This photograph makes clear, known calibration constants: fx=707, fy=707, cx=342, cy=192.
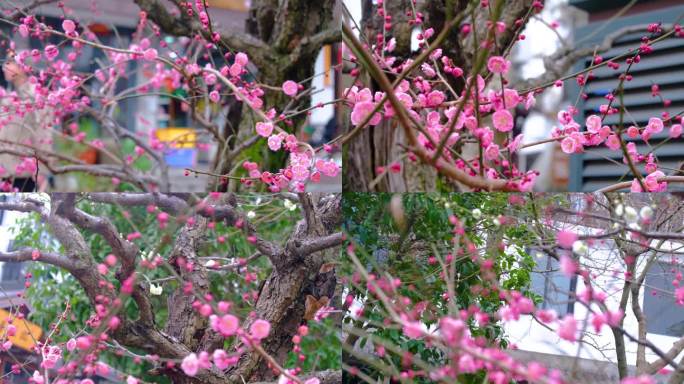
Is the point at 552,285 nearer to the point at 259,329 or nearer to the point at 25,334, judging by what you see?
the point at 259,329

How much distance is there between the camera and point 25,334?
1.58m

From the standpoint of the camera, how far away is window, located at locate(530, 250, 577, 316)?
1.26 meters

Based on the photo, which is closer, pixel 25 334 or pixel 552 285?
pixel 552 285

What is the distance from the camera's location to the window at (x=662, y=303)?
1352 millimetres

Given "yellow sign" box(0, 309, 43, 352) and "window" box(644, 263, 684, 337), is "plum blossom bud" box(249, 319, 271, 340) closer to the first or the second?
"yellow sign" box(0, 309, 43, 352)

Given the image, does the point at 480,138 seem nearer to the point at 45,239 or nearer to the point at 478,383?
the point at 478,383

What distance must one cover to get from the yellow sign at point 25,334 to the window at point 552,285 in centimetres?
108

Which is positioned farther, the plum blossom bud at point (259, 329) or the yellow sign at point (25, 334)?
the yellow sign at point (25, 334)

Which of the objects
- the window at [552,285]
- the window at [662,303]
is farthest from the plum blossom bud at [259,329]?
the window at [662,303]

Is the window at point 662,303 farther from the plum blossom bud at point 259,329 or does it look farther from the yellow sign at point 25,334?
the yellow sign at point 25,334

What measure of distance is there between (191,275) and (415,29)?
2.74 feet

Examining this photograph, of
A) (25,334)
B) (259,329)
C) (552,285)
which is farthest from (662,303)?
(25,334)

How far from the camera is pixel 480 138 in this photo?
120 centimetres

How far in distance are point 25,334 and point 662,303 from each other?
1.35 m
